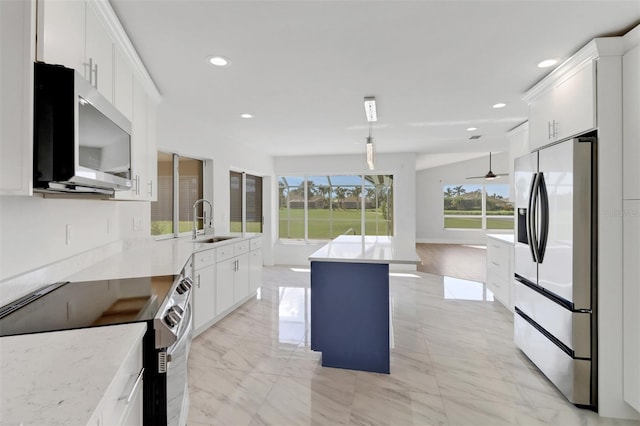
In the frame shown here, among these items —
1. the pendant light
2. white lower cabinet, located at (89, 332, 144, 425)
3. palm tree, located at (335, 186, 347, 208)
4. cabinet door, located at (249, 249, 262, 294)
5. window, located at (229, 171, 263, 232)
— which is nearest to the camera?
white lower cabinet, located at (89, 332, 144, 425)

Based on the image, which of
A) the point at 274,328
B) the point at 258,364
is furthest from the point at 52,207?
the point at 274,328

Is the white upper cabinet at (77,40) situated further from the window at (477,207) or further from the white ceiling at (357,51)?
the window at (477,207)

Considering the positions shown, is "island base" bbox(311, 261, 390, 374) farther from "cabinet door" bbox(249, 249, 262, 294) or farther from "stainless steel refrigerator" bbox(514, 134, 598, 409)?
"cabinet door" bbox(249, 249, 262, 294)

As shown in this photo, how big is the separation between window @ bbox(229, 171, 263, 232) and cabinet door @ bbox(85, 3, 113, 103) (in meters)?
3.64

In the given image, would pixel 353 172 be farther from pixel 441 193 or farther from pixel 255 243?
pixel 441 193

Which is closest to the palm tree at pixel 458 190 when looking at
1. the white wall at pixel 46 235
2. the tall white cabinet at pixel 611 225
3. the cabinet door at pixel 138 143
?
the tall white cabinet at pixel 611 225

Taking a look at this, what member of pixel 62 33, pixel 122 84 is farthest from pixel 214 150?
pixel 62 33

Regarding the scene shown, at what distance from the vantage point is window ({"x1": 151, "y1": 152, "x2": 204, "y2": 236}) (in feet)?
12.5

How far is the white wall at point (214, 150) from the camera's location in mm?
3715

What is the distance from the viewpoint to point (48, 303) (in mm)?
1361

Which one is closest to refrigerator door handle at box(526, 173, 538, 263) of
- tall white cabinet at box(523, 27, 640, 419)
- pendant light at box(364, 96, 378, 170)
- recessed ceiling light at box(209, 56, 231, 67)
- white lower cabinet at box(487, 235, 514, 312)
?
tall white cabinet at box(523, 27, 640, 419)

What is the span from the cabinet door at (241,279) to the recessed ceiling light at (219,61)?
7.68ft

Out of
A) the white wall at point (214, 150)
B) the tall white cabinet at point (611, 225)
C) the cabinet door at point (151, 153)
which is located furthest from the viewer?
the white wall at point (214, 150)

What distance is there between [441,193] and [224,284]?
958 centimetres
